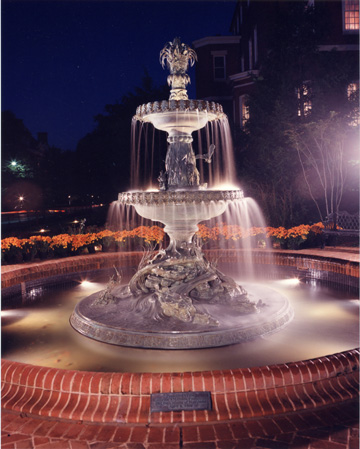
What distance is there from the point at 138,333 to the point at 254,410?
2.19m

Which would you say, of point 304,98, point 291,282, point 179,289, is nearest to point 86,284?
point 179,289

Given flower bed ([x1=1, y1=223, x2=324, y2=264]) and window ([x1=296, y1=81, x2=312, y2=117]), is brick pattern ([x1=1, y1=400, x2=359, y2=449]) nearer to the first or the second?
flower bed ([x1=1, y1=223, x2=324, y2=264])

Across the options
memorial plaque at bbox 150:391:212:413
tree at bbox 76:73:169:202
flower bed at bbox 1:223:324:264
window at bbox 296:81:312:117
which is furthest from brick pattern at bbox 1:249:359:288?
tree at bbox 76:73:169:202

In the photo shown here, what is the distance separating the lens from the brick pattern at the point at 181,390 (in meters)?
4.07

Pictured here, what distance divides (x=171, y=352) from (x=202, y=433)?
175cm

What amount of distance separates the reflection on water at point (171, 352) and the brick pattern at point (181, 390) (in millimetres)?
848

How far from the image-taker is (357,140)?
20.9 m

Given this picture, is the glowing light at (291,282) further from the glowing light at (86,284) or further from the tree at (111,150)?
the tree at (111,150)

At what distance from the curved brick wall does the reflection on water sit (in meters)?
0.84

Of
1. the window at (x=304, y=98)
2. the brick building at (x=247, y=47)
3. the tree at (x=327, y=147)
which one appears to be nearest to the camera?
the tree at (x=327, y=147)

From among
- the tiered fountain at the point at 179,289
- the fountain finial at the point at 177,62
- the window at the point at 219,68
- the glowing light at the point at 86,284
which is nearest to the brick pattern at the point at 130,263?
the glowing light at the point at 86,284

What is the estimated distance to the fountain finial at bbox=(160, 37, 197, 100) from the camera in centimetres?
759

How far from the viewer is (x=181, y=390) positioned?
4.22 metres

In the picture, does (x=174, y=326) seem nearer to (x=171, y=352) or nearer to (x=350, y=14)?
(x=171, y=352)
